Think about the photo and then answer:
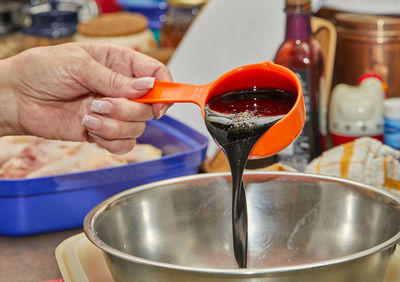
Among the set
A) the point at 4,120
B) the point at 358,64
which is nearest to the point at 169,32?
the point at 358,64

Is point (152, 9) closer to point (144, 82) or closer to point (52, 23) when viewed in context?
point (52, 23)

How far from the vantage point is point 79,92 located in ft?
3.68

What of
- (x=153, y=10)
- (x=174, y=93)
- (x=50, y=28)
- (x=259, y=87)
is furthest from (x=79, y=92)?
(x=153, y=10)

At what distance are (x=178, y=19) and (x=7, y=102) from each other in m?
0.82

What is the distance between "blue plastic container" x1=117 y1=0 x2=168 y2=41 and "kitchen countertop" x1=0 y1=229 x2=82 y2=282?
4.05 ft

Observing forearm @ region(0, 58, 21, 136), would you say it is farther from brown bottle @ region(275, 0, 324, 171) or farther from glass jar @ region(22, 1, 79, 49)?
glass jar @ region(22, 1, 79, 49)

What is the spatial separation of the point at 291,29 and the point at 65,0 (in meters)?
1.37

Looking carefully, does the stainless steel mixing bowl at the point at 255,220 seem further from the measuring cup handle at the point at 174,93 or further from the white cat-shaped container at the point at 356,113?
the white cat-shaped container at the point at 356,113

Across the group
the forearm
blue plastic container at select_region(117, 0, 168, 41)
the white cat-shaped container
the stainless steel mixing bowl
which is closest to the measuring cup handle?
the stainless steel mixing bowl

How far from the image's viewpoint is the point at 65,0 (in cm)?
245

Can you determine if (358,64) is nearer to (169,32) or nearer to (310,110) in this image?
(310,110)

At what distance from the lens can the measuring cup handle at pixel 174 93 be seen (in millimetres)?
976

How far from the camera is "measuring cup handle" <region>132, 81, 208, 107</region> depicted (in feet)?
3.20

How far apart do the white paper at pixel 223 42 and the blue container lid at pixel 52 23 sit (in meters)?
0.47
